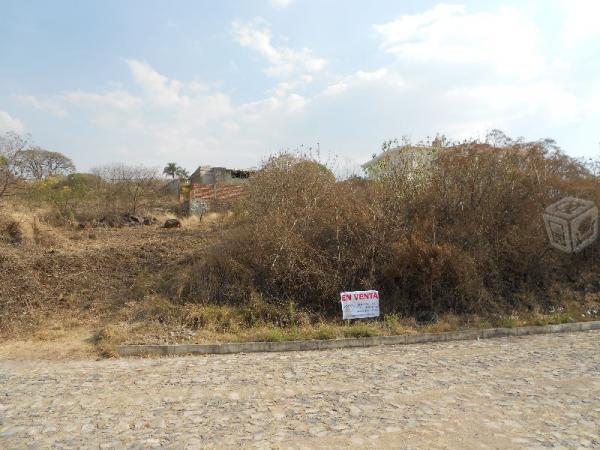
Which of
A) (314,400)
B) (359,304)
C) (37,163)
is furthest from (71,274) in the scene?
(37,163)

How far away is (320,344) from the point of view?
7.95 m

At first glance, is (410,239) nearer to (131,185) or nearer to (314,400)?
(314,400)

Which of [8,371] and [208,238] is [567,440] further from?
[208,238]

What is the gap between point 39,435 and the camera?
441 centimetres

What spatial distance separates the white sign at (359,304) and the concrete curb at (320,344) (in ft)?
3.31

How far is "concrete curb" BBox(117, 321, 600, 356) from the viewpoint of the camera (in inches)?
301

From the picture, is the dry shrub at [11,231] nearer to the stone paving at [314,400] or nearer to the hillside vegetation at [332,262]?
the hillside vegetation at [332,262]

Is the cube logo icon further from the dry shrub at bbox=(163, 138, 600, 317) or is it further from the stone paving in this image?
the stone paving

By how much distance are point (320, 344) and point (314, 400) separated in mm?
2740

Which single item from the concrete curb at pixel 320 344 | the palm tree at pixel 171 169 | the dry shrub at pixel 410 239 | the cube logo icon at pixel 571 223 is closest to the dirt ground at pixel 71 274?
the dry shrub at pixel 410 239

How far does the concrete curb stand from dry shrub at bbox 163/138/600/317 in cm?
116

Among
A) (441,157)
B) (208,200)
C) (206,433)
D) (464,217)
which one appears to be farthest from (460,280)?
(208,200)

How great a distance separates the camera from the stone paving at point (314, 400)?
422cm

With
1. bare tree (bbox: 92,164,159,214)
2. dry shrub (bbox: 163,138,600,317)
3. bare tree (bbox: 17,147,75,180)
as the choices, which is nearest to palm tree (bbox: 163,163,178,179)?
bare tree (bbox: 17,147,75,180)
